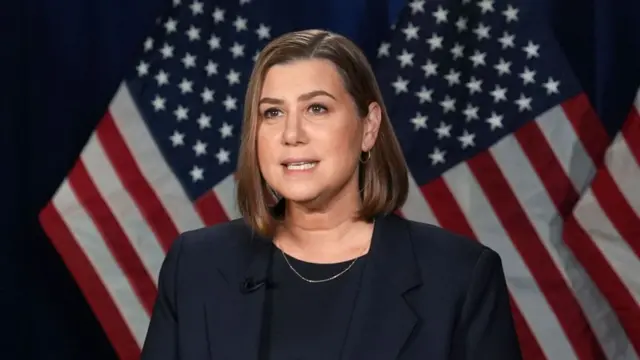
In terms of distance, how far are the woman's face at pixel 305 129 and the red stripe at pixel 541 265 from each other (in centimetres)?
86

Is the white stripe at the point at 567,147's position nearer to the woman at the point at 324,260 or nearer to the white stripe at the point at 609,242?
the white stripe at the point at 609,242

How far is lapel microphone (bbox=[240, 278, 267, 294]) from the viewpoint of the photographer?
4.83ft

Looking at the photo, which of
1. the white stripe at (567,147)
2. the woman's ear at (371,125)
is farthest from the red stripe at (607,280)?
the woman's ear at (371,125)

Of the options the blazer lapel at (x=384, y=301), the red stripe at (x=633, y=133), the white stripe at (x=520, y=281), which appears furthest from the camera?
the white stripe at (x=520, y=281)

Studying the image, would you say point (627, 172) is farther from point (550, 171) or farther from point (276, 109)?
point (276, 109)

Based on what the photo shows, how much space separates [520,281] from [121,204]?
109 centimetres

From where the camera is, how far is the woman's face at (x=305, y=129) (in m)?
1.42

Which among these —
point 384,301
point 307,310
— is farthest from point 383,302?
point 307,310

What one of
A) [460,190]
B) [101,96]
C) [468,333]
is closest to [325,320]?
[468,333]

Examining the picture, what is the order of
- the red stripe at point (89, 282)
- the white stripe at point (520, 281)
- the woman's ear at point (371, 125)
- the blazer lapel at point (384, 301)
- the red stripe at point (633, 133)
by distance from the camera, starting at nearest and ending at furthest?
the blazer lapel at point (384, 301) < the woman's ear at point (371, 125) < the red stripe at point (633, 133) < the white stripe at point (520, 281) < the red stripe at point (89, 282)

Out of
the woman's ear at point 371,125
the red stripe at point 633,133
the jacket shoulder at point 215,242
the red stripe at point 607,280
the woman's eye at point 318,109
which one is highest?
the woman's eye at point 318,109

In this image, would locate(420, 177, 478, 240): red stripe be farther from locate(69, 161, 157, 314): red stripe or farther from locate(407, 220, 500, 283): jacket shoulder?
locate(69, 161, 157, 314): red stripe

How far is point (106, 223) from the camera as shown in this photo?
2.34 m

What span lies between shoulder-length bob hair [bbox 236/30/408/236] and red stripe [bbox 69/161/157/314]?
834 mm
